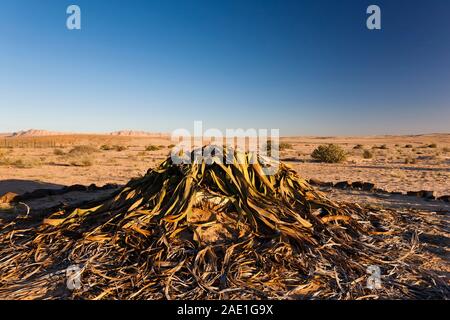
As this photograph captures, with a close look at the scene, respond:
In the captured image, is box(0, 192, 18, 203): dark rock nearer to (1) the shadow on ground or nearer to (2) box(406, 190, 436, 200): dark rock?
(1) the shadow on ground

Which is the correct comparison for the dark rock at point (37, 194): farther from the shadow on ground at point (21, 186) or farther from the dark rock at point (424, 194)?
the dark rock at point (424, 194)

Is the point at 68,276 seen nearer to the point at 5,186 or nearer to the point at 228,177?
the point at 228,177

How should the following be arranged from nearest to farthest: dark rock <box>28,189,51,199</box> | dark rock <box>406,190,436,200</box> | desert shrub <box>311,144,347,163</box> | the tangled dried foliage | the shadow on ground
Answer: the tangled dried foliage, dark rock <box>28,189,51,199</box>, dark rock <box>406,190,436,200</box>, the shadow on ground, desert shrub <box>311,144,347,163</box>

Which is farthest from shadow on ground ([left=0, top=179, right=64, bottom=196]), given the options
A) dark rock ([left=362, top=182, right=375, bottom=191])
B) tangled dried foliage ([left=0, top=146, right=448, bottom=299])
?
dark rock ([left=362, top=182, right=375, bottom=191])

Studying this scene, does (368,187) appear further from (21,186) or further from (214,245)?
(21,186)

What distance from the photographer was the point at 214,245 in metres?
2.89

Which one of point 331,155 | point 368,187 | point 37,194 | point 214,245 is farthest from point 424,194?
point 331,155

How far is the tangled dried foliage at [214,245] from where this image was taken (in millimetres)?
2410

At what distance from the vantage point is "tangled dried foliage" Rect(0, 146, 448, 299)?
2.41m

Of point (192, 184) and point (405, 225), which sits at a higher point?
point (192, 184)

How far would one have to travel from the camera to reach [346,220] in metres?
3.62

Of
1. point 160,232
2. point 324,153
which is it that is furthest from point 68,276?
point 324,153
